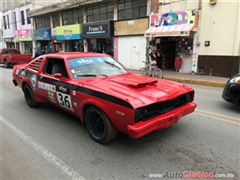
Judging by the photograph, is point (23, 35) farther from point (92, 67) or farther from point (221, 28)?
point (92, 67)

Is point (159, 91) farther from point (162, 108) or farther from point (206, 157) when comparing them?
point (206, 157)

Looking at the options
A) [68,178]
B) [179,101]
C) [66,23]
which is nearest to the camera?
[68,178]

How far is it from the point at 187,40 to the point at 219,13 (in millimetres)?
2454

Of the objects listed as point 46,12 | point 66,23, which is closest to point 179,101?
point 66,23

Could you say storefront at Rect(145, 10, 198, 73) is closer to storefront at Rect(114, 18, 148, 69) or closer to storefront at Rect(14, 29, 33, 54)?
storefront at Rect(114, 18, 148, 69)

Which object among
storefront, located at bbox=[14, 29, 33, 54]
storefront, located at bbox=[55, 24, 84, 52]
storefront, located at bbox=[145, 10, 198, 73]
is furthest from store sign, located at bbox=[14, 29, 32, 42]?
storefront, located at bbox=[145, 10, 198, 73]

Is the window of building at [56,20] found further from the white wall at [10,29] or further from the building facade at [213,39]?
the building facade at [213,39]

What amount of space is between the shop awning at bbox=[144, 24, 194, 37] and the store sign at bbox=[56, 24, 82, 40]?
364 inches

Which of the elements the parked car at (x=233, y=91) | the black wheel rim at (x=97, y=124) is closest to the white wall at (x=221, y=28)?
the parked car at (x=233, y=91)

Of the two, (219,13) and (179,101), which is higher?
(219,13)

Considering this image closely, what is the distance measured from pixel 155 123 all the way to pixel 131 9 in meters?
15.4

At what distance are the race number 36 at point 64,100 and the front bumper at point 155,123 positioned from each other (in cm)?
166

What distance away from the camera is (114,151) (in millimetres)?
3393

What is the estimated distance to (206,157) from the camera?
3162 mm
